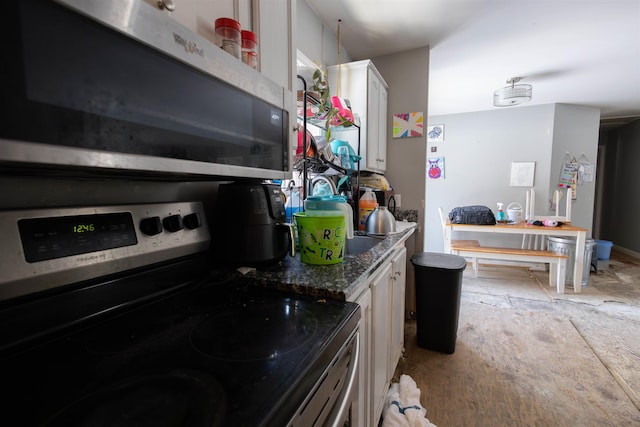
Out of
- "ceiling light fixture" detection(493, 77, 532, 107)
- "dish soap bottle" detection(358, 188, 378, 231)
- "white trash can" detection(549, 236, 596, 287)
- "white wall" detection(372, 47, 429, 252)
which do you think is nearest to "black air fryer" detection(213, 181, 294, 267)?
"dish soap bottle" detection(358, 188, 378, 231)

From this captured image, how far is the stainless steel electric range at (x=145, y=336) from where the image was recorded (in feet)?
1.30

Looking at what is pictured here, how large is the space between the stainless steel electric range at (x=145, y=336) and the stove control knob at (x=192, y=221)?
1 cm

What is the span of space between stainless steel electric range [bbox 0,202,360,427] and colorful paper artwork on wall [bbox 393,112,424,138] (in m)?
2.28

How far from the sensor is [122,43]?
48 centimetres

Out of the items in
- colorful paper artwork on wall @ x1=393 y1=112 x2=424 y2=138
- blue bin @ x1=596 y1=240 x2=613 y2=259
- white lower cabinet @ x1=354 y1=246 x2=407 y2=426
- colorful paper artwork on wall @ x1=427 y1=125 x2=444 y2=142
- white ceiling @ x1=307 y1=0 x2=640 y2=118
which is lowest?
blue bin @ x1=596 y1=240 x2=613 y2=259

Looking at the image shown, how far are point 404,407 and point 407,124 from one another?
2.26 meters

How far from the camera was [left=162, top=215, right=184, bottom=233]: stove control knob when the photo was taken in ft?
2.62

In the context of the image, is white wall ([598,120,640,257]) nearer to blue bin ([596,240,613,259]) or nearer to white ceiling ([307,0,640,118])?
blue bin ([596,240,613,259])

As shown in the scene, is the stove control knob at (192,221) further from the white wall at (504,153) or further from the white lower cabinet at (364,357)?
the white wall at (504,153)

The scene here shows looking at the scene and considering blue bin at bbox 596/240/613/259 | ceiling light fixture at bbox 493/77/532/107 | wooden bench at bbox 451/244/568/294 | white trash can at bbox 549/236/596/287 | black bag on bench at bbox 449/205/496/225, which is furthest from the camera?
blue bin at bbox 596/240/613/259

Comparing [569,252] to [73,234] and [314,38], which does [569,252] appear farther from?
[73,234]

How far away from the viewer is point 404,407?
1.46 metres

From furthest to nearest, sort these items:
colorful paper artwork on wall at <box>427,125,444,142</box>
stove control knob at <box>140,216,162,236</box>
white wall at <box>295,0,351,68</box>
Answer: colorful paper artwork on wall at <box>427,125,444,142</box> < white wall at <box>295,0,351,68</box> < stove control knob at <box>140,216,162,236</box>

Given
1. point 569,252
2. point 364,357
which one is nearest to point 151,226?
point 364,357
